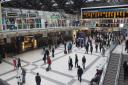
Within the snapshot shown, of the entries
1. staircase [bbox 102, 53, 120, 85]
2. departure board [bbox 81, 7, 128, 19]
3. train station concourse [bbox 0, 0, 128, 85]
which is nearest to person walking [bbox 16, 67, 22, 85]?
train station concourse [bbox 0, 0, 128, 85]

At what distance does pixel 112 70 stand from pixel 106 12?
6.45 metres

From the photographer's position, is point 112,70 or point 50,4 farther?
point 50,4

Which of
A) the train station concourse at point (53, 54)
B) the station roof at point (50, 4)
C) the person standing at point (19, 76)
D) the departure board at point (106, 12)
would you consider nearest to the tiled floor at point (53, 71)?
the train station concourse at point (53, 54)

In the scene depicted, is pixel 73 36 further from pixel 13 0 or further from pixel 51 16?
pixel 13 0

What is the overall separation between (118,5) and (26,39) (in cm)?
1178

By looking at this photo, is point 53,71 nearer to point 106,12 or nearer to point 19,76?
point 19,76

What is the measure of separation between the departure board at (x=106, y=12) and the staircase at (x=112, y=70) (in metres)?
4.45

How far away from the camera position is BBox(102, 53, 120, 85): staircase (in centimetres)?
1221

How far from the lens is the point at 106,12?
1739 cm

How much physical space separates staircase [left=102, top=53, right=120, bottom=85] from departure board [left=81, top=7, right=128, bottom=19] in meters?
4.45

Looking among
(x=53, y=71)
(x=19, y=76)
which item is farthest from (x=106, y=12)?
(x=19, y=76)

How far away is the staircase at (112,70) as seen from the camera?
12209 mm

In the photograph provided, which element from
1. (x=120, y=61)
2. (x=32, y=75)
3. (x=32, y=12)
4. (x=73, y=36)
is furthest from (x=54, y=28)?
(x=120, y=61)

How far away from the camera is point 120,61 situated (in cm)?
1352
